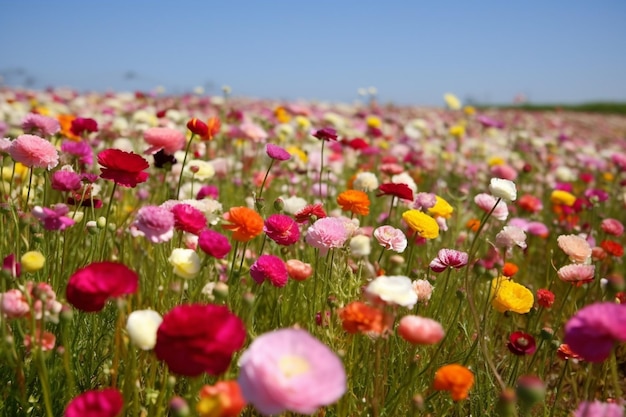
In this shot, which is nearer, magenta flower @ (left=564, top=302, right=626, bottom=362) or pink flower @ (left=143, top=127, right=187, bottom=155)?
magenta flower @ (left=564, top=302, right=626, bottom=362)

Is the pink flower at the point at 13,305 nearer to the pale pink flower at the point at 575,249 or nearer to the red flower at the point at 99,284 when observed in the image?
the red flower at the point at 99,284

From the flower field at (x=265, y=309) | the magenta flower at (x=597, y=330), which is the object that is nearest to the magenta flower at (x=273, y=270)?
the flower field at (x=265, y=309)

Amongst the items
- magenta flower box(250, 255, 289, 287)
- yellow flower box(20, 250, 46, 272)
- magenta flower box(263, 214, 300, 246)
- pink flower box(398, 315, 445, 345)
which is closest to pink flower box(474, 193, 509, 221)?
magenta flower box(263, 214, 300, 246)

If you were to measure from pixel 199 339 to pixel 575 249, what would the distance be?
1.55 metres

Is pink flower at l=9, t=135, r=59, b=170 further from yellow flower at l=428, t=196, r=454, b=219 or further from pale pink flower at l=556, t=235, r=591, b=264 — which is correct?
pale pink flower at l=556, t=235, r=591, b=264

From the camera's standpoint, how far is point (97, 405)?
0.97 meters

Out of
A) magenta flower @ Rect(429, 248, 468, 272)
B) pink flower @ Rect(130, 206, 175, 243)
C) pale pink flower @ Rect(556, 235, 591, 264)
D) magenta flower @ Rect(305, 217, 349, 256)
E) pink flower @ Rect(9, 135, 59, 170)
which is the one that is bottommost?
magenta flower @ Rect(429, 248, 468, 272)

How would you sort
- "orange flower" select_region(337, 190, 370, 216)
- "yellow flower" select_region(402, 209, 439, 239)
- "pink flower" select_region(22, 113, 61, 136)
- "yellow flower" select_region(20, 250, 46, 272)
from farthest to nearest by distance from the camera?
1. "pink flower" select_region(22, 113, 61, 136)
2. "orange flower" select_region(337, 190, 370, 216)
3. "yellow flower" select_region(402, 209, 439, 239)
4. "yellow flower" select_region(20, 250, 46, 272)

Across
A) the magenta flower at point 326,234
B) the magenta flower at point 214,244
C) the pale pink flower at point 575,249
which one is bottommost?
the pale pink flower at point 575,249

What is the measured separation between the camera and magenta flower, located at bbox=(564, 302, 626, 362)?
992 millimetres

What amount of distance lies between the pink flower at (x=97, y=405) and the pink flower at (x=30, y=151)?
3.48 feet

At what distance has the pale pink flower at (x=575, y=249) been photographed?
1980 millimetres

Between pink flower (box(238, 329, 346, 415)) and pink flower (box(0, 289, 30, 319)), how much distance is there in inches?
24.2

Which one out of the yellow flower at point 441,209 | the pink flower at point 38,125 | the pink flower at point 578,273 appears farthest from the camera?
the yellow flower at point 441,209
